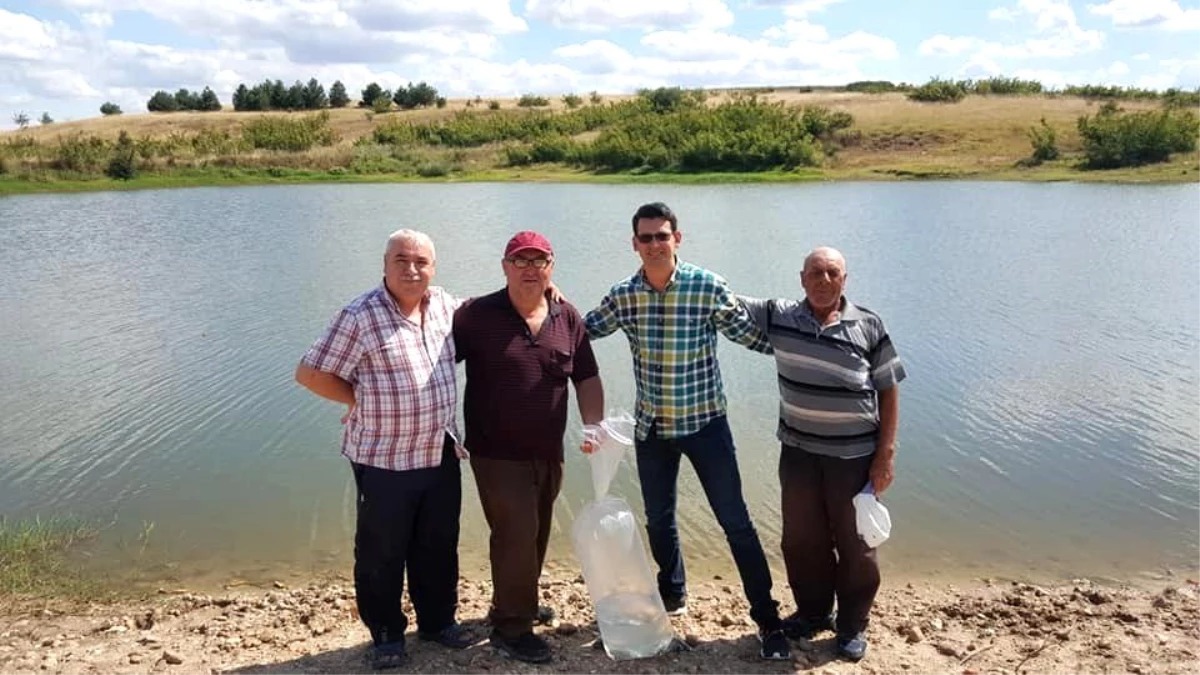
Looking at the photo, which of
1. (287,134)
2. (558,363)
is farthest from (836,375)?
(287,134)

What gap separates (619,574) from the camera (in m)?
4.41

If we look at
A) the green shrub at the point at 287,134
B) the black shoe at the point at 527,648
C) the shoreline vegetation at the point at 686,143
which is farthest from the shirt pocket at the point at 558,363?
the green shrub at the point at 287,134

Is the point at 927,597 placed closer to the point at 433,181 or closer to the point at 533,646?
the point at 533,646

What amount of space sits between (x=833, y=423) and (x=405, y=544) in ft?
6.78

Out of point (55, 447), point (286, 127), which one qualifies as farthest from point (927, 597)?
point (286, 127)

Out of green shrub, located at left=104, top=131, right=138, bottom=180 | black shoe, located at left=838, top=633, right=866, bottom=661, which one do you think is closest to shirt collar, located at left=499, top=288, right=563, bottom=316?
black shoe, located at left=838, top=633, right=866, bottom=661

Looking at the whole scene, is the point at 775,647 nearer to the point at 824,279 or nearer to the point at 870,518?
the point at 870,518

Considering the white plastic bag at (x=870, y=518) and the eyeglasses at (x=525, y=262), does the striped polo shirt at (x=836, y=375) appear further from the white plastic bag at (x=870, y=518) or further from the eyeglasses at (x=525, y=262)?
the eyeglasses at (x=525, y=262)

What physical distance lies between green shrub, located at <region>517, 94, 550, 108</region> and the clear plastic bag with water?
81.2 m

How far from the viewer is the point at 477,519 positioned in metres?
6.83

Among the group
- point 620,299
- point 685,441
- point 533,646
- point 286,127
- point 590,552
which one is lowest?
point 533,646

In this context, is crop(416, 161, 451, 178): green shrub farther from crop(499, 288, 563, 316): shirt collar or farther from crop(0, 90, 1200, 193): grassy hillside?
crop(499, 288, 563, 316): shirt collar

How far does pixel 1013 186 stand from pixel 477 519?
3419 centimetres

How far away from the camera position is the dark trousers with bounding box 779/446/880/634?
14.1ft
